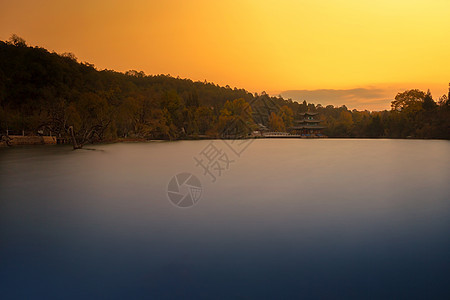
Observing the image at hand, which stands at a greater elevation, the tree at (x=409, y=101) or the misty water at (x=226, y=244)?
the tree at (x=409, y=101)

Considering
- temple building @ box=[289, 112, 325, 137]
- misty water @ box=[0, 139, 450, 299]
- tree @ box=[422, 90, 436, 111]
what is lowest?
misty water @ box=[0, 139, 450, 299]

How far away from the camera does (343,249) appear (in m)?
4.04

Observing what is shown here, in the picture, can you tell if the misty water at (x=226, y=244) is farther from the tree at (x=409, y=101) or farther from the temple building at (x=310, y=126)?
the temple building at (x=310, y=126)

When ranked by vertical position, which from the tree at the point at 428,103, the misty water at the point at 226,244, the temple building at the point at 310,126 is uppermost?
the tree at the point at 428,103

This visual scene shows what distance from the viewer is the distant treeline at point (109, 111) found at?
28.1 m

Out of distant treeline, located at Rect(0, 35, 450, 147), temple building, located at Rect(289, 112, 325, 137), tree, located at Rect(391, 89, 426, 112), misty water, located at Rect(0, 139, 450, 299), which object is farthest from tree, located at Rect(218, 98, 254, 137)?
misty water, located at Rect(0, 139, 450, 299)

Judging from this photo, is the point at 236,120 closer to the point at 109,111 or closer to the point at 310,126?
the point at 310,126

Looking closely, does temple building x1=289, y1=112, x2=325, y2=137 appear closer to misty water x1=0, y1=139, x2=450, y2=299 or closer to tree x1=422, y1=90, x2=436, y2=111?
→ tree x1=422, y1=90, x2=436, y2=111

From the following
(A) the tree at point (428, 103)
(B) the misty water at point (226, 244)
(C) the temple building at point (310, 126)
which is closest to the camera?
(B) the misty water at point (226, 244)

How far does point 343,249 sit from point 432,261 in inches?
37.5

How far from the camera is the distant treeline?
92.3 ft

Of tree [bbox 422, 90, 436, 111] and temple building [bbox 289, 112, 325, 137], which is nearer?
tree [bbox 422, 90, 436, 111]

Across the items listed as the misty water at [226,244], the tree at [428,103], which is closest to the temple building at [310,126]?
the tree at [428,103]

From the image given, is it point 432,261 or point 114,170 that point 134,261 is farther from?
point 114,170
